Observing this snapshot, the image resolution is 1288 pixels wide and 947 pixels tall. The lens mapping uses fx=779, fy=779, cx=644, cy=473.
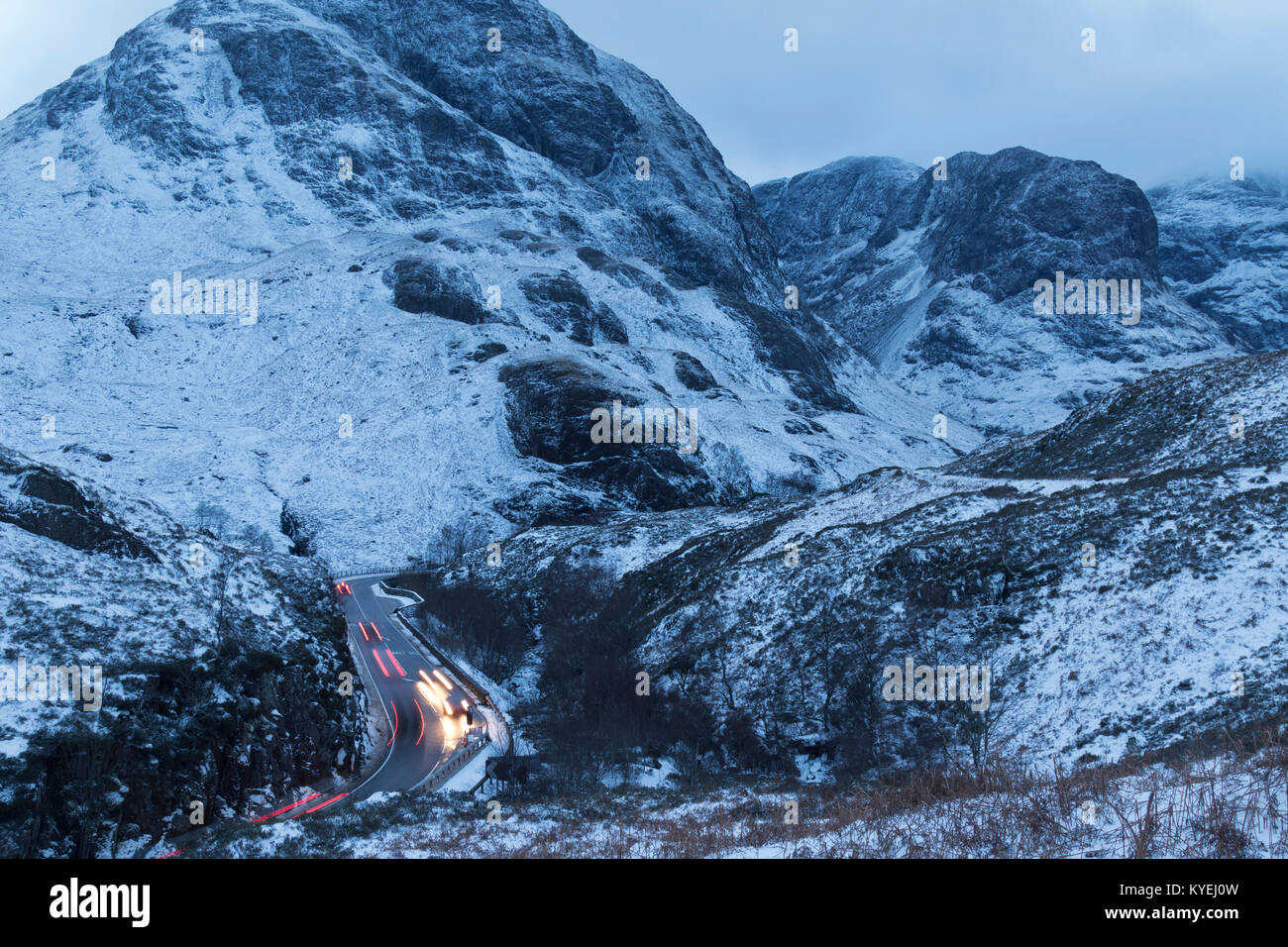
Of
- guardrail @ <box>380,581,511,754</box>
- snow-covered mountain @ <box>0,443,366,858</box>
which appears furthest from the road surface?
snow-covered mountain @ <box>0,443,366,858</box>

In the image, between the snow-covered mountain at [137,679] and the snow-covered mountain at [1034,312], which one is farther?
the snow-covered mountain at [1034,312]

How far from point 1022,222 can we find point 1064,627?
185m

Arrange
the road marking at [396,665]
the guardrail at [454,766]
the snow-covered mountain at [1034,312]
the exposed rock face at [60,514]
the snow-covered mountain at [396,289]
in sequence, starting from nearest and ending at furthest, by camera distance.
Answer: the guardrail at [454,766] < the exposed rock face at [60,514] < the road marking at [396,665] < the snow-covered mountain at [396,289] < the snow-covered mountain at [1034,312]

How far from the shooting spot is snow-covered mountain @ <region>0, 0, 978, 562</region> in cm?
7275

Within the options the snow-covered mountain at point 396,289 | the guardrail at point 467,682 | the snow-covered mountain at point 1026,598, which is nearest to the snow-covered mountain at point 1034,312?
the snow-covered mountain at point 396,289

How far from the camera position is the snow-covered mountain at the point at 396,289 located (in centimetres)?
7275

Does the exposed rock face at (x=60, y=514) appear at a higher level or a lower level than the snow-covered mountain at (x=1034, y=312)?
lower

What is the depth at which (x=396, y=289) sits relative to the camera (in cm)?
10106

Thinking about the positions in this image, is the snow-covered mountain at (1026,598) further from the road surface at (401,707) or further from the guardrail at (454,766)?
the guardrail at (454,766)

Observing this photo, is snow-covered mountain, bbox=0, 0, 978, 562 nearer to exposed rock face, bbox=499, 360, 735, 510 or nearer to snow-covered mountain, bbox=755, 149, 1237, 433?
exposed rock face, bbox=499, 360, 735, 510

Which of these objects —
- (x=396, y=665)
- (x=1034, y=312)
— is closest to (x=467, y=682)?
(x=396, y=665)
